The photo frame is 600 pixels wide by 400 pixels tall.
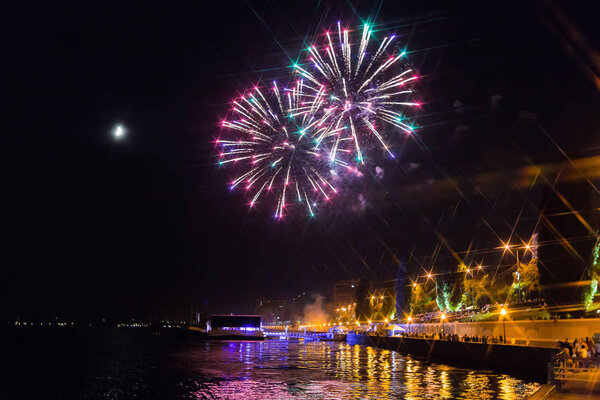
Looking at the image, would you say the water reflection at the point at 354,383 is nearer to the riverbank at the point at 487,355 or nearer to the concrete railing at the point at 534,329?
the riverbank at the point at 487,355

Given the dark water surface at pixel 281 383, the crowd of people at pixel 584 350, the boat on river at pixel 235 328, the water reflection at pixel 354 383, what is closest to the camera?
the crowd of people at pixel 584 350

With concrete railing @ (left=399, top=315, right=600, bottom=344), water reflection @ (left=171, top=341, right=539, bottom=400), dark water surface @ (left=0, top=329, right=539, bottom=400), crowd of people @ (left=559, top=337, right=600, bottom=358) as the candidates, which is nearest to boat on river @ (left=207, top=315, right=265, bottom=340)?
concrete railing @ (left=399, top=315, right=600, bottom=344)

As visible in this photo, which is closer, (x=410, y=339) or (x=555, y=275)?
(x=555, y=275)

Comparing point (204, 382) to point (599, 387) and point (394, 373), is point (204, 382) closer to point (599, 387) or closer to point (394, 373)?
point (394, 373)

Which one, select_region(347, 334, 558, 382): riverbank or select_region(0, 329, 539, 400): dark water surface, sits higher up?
select_region(347, 334, 558, 382): riverbank

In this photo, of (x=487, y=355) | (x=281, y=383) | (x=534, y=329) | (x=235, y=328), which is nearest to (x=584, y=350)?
(x=281, y=383)

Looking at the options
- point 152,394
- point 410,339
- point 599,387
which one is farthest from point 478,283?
point 599,387

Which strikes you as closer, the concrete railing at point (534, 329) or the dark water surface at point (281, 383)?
the dark water surface at point (281, 383)

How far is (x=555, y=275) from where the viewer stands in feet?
181

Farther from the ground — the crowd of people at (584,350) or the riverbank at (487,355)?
the crowd of people at (584,350)

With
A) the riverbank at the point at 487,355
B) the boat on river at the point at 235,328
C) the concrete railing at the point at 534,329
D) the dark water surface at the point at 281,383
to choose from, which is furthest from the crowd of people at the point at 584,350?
the boat on river at the point at 235,328

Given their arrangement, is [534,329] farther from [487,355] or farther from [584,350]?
[584,350]

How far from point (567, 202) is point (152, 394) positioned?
4195cm

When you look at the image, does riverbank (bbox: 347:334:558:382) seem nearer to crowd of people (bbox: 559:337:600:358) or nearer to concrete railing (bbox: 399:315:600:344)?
crowd of people (bbox: 559:337:600:358)
